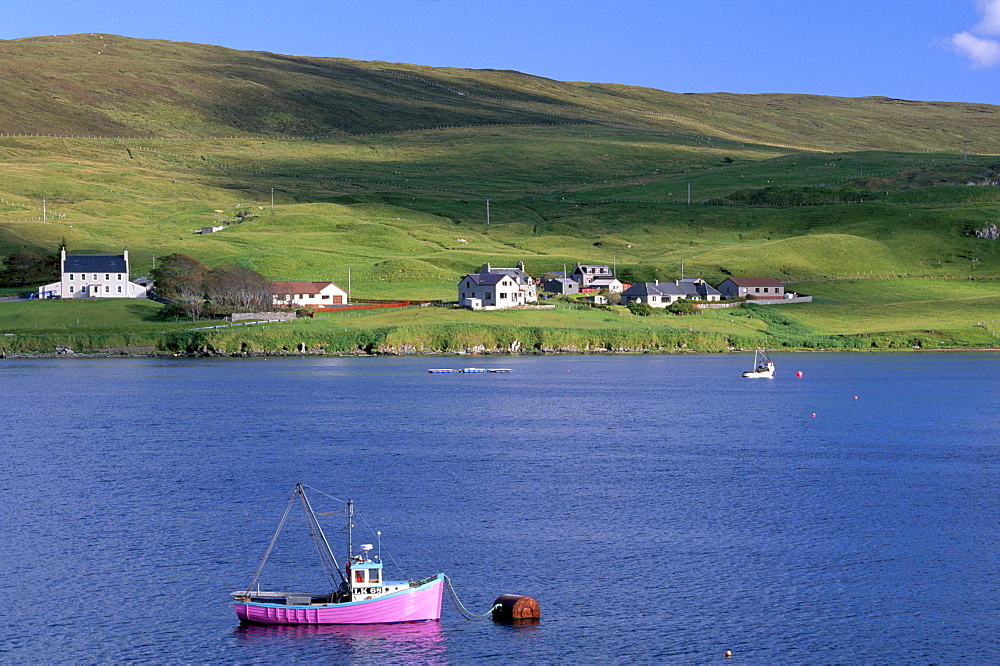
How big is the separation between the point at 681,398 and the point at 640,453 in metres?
29.1

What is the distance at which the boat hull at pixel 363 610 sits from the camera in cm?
3547

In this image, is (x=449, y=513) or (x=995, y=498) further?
(x=995, y=498)

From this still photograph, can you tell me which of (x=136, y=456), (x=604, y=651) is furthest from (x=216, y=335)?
(x=604, y=651)

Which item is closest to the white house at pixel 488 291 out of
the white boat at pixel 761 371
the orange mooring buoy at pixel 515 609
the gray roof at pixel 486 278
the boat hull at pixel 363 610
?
the gray roof at pixel 486 278

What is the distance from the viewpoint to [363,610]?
118 ft

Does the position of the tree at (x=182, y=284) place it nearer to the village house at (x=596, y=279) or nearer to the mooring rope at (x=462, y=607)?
the village house at (x=596, y=279)

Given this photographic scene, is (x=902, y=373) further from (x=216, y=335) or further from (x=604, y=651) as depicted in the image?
(x=604, y=651)

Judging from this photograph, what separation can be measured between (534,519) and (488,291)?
106545 mm

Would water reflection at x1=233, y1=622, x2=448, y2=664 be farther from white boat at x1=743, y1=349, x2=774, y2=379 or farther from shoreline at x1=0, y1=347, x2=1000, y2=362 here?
shoreline at x1=0, y1=347, x2=1000, y2=362

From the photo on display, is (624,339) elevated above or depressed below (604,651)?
above

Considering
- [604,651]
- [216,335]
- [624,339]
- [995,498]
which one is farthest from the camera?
[624,339]

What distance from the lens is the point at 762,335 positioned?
14900 centimetres

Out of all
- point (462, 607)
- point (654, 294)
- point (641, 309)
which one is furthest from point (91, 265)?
point (462, 607)

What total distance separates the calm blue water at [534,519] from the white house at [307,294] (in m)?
59.6
